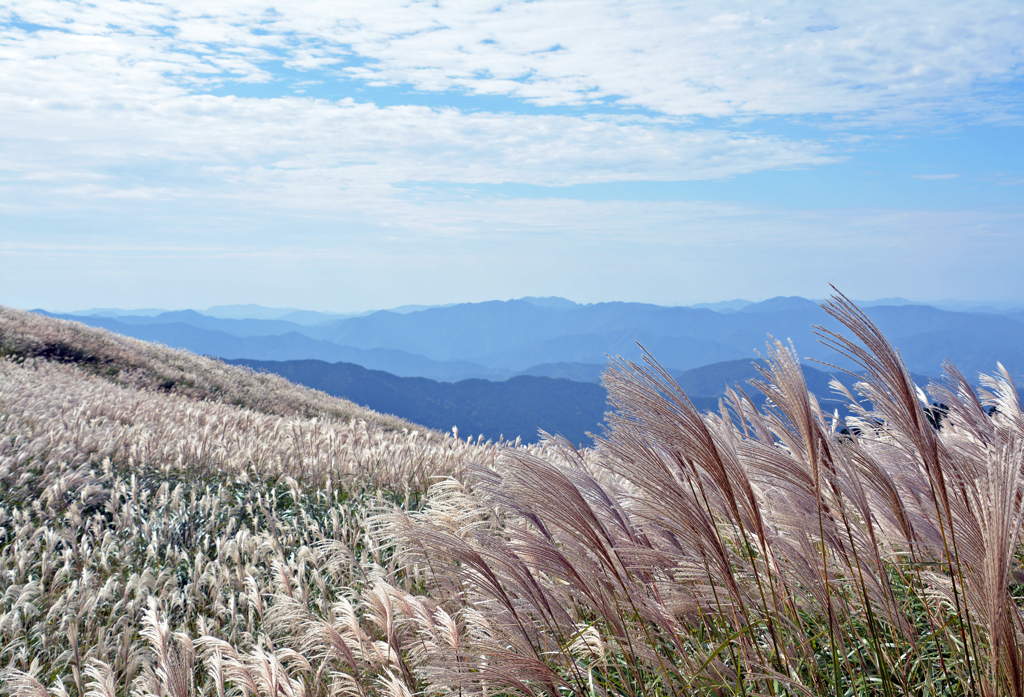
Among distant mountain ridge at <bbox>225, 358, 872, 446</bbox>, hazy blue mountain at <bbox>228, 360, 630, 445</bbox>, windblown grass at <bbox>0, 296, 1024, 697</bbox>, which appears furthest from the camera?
hazy blue mountain at <bbox>228, 360, 630, 445</bbox>

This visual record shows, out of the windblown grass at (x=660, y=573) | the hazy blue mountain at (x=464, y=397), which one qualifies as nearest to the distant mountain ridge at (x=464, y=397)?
the hazy blue mountain at (x=464, y=397)

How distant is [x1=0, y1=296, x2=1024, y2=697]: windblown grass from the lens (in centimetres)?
161

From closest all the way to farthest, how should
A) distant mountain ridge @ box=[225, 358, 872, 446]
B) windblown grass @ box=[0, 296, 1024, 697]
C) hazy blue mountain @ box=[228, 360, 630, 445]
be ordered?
windblown grass @ box=[0, 296, 1024, 697], distant mountain ridge @ box=[225, 358, 872, 446], hazy blue mountain @ box=[228, 360, 630, 445]

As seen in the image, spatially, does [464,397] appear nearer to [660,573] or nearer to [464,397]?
[464,397]

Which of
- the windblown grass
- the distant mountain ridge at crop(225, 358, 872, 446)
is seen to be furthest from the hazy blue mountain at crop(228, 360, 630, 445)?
the windblown grass

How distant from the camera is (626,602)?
2.16 metres

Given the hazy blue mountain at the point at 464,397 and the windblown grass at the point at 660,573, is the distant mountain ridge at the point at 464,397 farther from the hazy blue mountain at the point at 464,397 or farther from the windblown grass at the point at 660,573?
the windblown grass at the point at 660,573

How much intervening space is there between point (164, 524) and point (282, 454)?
149 centimetres

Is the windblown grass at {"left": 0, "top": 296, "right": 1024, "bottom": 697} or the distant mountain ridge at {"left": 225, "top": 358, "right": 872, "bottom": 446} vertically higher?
the windblown grass at {"left": 0, "top": 296, "right": 1024, "bottom": 697}

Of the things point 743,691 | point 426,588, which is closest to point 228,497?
point 426,588

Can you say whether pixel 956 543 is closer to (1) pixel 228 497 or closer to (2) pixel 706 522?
(2) pixel 706 522

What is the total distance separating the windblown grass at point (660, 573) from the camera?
1.61 m

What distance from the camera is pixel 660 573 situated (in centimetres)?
236

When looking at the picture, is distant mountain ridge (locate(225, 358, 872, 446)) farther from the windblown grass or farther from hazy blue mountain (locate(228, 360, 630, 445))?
the windblown grass
